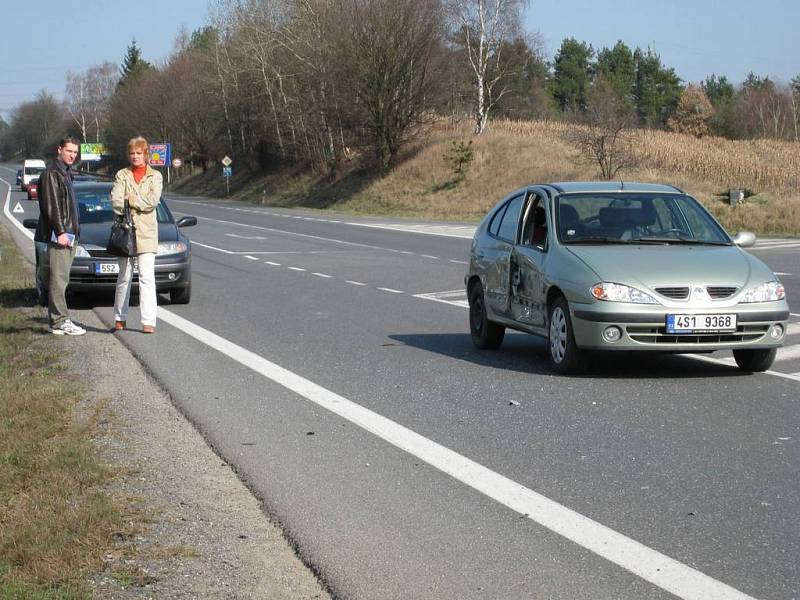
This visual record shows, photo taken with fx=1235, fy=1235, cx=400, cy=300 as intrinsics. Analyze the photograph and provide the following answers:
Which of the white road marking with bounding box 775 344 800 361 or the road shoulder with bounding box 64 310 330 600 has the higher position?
the road shoulder with bounding box 64 310 330 600

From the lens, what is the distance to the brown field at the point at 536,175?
1660 inches

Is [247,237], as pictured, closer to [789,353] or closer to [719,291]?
[789,353]

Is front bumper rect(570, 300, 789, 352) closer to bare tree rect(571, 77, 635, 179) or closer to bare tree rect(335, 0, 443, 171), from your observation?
bare tree rect(571, 77, 635, 179)

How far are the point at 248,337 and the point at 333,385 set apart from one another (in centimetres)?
323

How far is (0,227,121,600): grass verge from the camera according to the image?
4676mm

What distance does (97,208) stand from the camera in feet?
54.8

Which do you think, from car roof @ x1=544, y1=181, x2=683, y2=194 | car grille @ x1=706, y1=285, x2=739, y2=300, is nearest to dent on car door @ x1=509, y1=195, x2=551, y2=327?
car roof @ x1=544, y1=181, x2=683, y2=194

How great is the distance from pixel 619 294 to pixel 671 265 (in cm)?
54

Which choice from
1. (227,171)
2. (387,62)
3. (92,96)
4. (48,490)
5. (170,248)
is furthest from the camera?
(92,96)

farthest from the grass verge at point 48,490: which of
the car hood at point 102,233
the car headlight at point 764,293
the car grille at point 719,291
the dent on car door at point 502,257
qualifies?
the car hood at point 102,233

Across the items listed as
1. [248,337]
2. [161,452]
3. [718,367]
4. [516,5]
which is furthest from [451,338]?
[516,5]

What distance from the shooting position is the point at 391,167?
219ft

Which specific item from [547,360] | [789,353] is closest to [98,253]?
[547,360]

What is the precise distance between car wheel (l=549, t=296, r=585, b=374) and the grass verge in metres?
3.76
